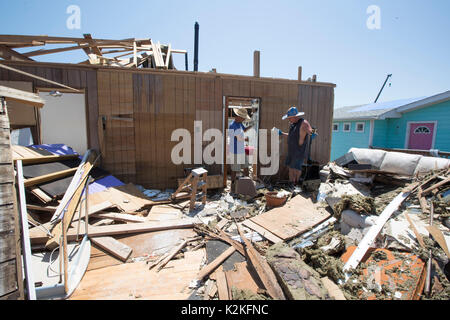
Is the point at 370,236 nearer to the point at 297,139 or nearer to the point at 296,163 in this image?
the point at 296,163

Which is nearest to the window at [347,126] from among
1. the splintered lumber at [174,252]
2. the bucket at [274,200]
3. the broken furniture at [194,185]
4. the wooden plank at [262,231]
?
the bucket at [274,200]

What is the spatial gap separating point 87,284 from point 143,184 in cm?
334

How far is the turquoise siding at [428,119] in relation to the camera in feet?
29.0

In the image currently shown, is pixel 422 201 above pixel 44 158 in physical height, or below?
below

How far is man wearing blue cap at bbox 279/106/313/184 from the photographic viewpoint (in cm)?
523

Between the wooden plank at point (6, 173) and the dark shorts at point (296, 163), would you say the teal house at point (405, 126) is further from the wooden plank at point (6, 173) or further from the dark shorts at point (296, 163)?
the wooden plank at point (6, 173)

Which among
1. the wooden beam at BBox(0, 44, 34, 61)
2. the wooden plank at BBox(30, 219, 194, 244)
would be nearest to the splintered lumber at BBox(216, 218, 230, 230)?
the wooden plank at BBox(30, 219, 194, 244)

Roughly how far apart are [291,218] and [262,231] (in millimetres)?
701

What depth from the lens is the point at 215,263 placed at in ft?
9.62

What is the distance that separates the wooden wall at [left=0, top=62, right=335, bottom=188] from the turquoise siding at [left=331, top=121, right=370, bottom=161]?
6.87m

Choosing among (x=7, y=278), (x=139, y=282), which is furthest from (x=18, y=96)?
(x=139, y=282)

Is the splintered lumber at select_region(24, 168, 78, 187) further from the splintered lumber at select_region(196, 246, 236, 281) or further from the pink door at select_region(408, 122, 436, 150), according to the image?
the pink door at select_region(408, 122, 436, 150)
